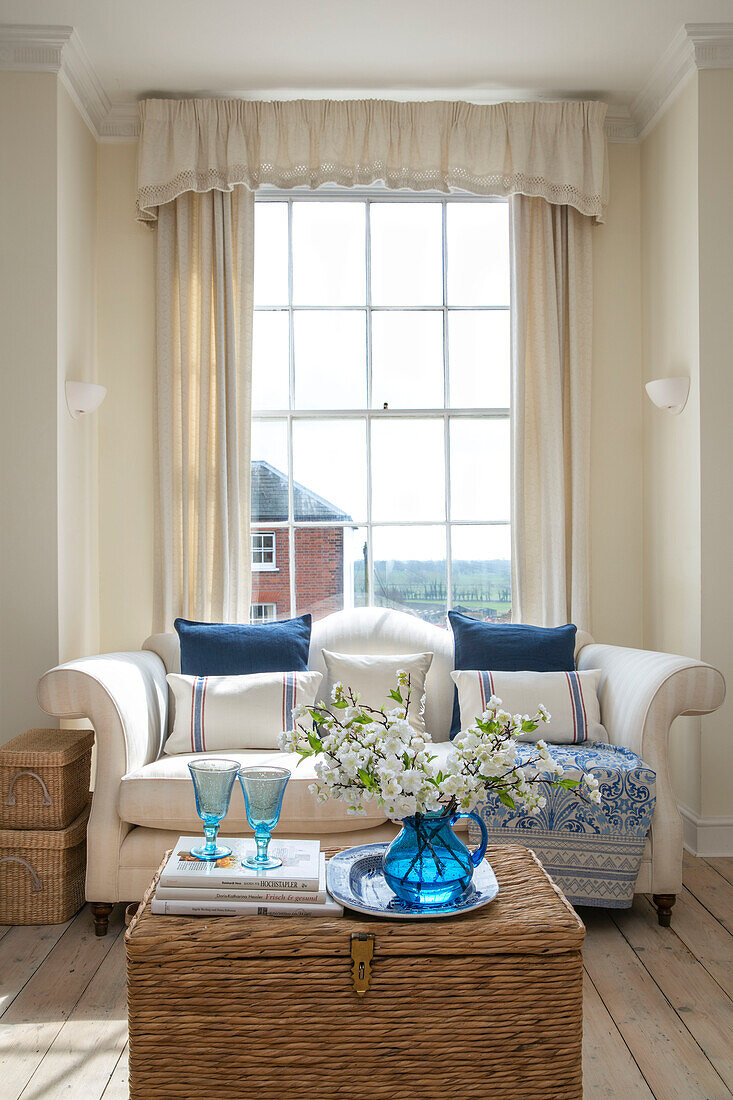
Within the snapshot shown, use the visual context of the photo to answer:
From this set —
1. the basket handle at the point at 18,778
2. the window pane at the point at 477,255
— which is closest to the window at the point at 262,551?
the window pane at the point at 477,255

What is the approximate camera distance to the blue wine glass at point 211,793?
1.85m

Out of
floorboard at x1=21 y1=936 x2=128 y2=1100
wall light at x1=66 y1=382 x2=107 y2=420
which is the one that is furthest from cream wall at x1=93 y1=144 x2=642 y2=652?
floorboard at x1=21 y1=936 x2=128 y2=1100

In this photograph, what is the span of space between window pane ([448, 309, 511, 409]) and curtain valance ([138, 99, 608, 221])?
0.55 m

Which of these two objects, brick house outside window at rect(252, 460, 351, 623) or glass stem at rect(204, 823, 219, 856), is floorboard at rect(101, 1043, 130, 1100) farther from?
brick house outside window at rect(252, 460, 351, 623)

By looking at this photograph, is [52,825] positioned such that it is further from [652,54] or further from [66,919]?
[652,54]

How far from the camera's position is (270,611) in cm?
408

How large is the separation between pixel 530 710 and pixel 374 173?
2339mm

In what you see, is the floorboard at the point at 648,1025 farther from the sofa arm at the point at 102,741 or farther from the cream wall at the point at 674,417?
the sofa arm at the point at 102,741

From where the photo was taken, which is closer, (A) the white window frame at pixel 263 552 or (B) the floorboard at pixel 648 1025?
(B) the floorboard at pixel 648 1025

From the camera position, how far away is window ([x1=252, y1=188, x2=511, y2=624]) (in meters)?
4.11

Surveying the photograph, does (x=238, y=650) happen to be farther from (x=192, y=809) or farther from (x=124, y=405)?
(x=124, y=405)

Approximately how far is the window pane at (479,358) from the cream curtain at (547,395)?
167 mm

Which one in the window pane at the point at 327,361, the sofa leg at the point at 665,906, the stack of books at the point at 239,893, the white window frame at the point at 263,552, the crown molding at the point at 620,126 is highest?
the crown molding at the point at 620,126

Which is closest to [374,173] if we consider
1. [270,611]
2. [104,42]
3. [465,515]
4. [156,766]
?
[104,42]
